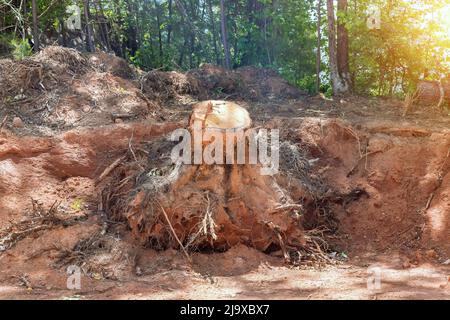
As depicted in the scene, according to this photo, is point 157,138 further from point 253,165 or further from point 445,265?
point 445,265

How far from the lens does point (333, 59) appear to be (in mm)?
8820

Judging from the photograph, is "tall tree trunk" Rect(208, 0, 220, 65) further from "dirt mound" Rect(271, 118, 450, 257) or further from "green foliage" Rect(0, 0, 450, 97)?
"dirt mound" Rect(271, 118, 450, 257)

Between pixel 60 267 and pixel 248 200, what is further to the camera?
pixel 248 200

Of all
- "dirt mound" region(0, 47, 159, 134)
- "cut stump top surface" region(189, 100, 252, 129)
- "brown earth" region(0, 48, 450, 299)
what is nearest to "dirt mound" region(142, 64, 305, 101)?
"brown earth" region(0, 48, 450, 299)

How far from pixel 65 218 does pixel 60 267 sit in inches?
30.6

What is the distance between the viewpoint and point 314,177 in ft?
20.3

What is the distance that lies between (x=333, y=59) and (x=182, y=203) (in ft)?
15.4

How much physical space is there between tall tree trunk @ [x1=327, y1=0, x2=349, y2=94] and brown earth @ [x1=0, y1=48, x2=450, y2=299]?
0.91 m

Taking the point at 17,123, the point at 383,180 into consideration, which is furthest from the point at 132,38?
the point at 383,180

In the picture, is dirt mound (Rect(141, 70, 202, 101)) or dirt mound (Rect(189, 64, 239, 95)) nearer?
dirt mound (Rect(141, 70, 202, 101))

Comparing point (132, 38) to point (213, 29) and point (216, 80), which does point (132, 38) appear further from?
point (216, 80)

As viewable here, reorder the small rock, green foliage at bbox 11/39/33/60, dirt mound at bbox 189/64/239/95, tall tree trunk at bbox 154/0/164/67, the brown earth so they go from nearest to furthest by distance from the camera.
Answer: the brown earth, the small rock, green foliage at bbox 11/39/33/60, dirt mound at bbox 189/64/239/95, tall tree trunk at bbox 154/0/164/67

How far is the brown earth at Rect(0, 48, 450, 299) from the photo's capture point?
15.3 feet

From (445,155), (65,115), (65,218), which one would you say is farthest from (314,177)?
(65,115)
